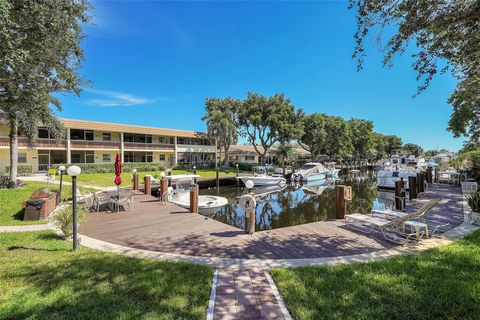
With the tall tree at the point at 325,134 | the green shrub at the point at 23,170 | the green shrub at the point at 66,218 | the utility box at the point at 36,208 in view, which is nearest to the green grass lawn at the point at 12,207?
the utility box at the point at 36,208

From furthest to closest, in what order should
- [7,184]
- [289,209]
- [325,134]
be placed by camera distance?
[325,134] → [289,209] → [7,184]

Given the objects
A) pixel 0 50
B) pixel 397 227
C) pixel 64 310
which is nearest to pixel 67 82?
pixel 0 50

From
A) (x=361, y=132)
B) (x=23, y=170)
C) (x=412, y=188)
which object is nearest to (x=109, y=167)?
(x=23, y=170)

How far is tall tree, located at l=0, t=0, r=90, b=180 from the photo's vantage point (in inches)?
225

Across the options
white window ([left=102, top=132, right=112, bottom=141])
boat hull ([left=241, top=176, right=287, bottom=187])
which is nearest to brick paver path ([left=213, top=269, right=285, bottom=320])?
boat hull ([left=241, top=176, right=287, bottom=187])

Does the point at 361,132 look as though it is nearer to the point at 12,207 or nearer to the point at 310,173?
the point at 310,173

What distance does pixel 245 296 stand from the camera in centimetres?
366

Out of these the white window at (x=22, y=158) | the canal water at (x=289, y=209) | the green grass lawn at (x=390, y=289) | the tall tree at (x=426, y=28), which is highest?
the tall tree at (x=426, y=28)

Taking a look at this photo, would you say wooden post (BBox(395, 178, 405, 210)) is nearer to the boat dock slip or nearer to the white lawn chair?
the boat dock slip

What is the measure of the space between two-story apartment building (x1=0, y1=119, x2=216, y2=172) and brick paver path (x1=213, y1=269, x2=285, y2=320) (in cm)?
2522

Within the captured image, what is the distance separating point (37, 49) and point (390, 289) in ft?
34.6

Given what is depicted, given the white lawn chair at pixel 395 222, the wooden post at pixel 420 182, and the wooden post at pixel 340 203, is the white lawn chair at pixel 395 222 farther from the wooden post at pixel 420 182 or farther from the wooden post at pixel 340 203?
the wooden post at pixel 420 182

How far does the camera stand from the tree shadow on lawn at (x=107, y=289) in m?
3.20

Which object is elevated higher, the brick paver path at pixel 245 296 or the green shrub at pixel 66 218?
the green shrub at pixel 66 218
